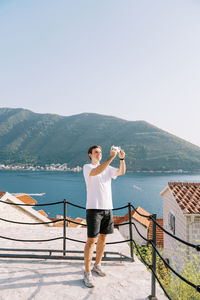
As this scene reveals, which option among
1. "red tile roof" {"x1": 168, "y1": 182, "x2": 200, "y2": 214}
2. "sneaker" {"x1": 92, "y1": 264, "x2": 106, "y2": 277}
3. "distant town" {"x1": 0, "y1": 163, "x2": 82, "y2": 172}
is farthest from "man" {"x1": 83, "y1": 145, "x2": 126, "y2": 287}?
"distant town" {"x1": 0, "y1": 163, "x2": 82, "y2": 172}

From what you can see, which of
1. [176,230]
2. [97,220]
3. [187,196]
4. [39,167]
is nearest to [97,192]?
[97,220]

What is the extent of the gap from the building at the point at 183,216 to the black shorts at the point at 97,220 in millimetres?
5962

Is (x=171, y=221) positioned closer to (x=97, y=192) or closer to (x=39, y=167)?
(x=97, y=192)

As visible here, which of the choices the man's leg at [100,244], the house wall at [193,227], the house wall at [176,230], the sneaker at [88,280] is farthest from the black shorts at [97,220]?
the house wall at [193,227]

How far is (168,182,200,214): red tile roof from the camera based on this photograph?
32.0 feet

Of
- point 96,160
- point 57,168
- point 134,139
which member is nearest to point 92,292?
point 96,160

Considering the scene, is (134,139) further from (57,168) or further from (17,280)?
(17,280)

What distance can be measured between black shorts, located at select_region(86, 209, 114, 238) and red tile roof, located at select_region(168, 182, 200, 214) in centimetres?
778

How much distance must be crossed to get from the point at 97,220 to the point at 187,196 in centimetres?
955

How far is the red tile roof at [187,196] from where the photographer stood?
9.74 m

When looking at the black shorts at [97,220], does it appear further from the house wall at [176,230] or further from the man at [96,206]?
the house wall at [176,230]

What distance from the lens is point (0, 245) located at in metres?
4.41

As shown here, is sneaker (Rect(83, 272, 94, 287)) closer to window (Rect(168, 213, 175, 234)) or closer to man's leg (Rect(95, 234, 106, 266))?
man's leg (Rect(95, 234, 106, 266))

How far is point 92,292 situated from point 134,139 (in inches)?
6870
